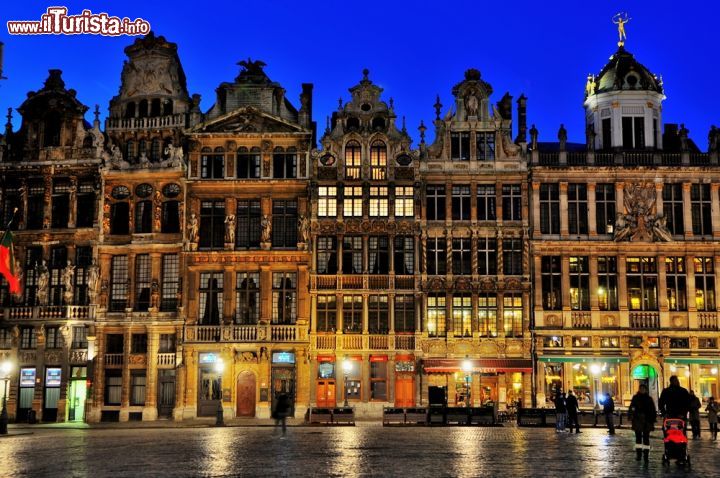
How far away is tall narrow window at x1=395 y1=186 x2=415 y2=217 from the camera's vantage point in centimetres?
5212

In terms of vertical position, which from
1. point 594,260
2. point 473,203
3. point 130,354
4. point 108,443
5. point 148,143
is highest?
point 148,143

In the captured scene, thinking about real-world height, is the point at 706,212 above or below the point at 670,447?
above

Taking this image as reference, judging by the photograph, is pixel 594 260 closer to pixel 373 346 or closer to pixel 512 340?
pixel 512 340

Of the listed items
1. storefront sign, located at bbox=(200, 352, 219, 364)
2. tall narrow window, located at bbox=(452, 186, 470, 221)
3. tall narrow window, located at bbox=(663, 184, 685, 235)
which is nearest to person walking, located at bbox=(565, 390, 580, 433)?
tall narrow window, located at bbox=(452, 186, 470, 221)

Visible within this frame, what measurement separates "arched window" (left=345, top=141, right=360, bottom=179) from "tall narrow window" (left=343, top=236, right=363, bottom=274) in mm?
3636

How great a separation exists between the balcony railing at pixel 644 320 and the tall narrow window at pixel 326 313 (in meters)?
16.6

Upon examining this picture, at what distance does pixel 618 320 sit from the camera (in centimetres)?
5122

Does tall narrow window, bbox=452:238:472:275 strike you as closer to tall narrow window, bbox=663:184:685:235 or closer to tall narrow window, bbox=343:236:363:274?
tall narrow window, bbox=343:236:363:274

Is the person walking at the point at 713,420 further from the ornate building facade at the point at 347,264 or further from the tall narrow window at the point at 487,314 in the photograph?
the tall narrow window at the point at 487,314

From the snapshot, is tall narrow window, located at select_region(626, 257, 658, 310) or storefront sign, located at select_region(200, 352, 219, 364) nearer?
storefront sign, located at select_region(200, 352, 219, 364)

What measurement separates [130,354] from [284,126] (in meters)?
15.6

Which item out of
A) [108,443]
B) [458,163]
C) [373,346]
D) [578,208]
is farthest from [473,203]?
[108,443]

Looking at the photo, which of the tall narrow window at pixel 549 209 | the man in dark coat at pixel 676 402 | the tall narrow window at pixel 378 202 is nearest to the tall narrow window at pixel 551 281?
the tall narrow window at pixel 549 209

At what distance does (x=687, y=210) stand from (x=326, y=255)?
2076cm
